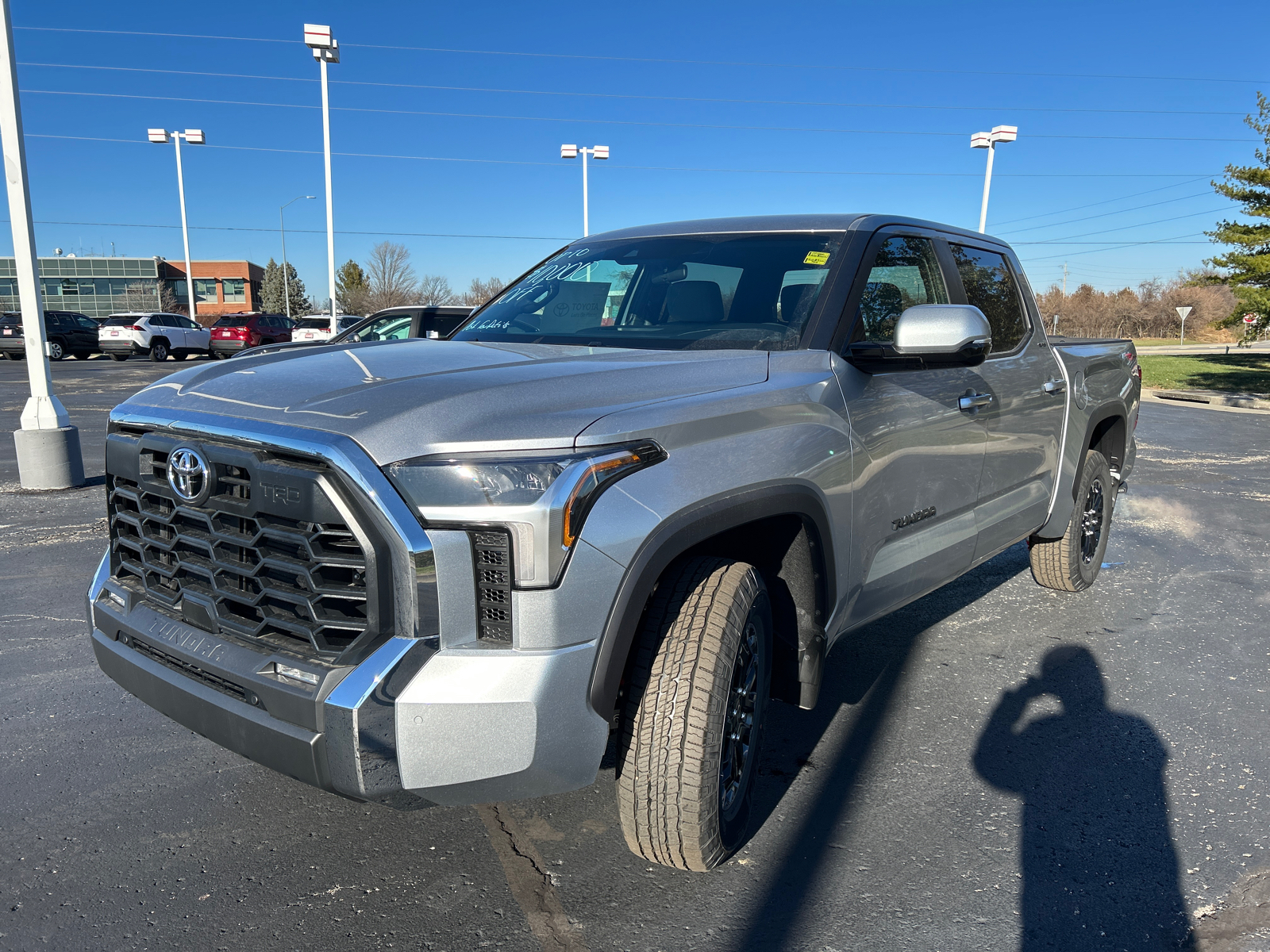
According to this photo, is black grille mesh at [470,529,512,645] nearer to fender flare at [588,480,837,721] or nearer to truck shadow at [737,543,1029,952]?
fender flare at [588,480,837,721]

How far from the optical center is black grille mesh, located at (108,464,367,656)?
2049 mm

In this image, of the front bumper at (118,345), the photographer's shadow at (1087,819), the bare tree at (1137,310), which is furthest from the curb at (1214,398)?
the bare tree at (1137,310)

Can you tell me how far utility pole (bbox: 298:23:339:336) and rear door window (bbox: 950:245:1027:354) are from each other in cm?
2051

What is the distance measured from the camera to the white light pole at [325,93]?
24156 millimetres

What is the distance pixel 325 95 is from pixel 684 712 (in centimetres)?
2734

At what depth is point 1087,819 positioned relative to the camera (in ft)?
9.47

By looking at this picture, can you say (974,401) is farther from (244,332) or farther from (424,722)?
(244,332)

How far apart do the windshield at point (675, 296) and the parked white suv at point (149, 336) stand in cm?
2999

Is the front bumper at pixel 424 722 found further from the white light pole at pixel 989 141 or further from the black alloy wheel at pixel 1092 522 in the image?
the white light pole at pixel 989 141

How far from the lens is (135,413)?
252 cm

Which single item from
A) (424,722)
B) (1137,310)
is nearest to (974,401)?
(424,722)

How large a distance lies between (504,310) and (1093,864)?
2788 mm

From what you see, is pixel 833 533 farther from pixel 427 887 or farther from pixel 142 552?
pixel 142 552

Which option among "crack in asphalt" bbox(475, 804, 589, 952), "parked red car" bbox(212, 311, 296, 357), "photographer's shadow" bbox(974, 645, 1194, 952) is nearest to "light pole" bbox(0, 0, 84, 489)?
"crack in asphalt" bbox(475, 804, 589, 952)
